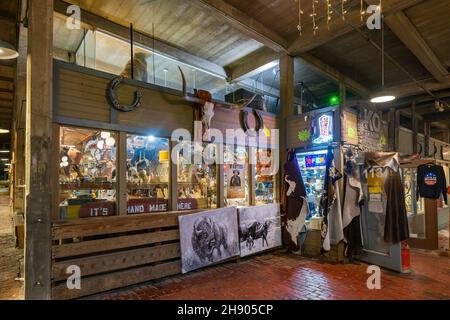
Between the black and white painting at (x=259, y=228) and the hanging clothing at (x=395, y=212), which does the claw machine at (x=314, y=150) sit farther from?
the hanging clothing at (x=395, y=212)

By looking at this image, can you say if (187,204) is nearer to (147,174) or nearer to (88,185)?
(147,174)

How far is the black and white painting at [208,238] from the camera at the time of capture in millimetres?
5344

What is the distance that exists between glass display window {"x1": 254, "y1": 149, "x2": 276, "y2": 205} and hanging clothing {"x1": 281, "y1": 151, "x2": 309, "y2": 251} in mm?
531

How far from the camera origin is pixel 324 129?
660 cm

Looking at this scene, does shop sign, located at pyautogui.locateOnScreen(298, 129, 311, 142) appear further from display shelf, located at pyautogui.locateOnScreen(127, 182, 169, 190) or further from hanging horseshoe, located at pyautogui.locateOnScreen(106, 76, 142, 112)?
hanging horseshoe, located at pyautogui.locateOnScreen(106, 76, 142, 112)

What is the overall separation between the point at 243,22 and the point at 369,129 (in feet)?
14.1

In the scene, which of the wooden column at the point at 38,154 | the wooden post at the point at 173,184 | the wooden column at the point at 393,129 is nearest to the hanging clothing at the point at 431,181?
the wooden column at the point at 393,129

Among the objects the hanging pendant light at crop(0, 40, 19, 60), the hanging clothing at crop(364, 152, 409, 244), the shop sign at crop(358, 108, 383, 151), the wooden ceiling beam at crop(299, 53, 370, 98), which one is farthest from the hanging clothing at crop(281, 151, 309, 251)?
the hanging pendant light at crop(0, 40, 19, 60)

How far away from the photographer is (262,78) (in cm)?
940

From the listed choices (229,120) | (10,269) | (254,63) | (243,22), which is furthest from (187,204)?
(254,63)

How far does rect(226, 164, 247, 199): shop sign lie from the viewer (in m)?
6.58

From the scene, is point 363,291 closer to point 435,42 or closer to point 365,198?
point 365,198
